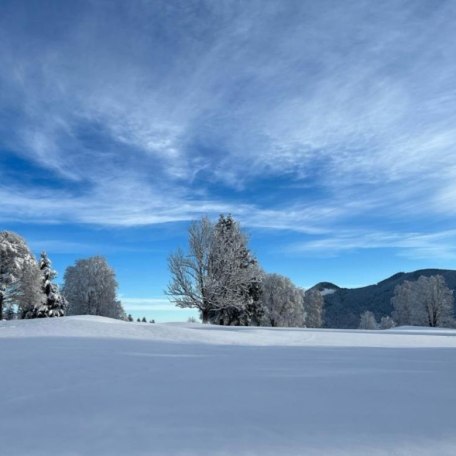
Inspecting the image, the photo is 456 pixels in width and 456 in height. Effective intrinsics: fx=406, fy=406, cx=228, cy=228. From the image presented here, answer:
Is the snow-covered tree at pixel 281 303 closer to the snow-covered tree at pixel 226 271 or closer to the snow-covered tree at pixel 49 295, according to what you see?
the snow-covered tree at pixel 226 271

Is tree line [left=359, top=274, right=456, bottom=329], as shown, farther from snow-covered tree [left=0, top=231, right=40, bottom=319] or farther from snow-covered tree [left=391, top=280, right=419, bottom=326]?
snow-covered tree [left=0, top=231, right=40, bottom=319]

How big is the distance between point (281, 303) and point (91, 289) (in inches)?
838

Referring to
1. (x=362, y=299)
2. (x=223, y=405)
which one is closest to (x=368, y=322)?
(x=362, y=299)

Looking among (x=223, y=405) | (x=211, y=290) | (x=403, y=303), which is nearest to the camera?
(x=223, y=405)

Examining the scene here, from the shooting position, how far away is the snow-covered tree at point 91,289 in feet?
136

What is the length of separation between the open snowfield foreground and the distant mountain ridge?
69.5 meters

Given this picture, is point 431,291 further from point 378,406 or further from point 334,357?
point 378,406

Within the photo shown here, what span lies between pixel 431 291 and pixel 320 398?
50182 mm

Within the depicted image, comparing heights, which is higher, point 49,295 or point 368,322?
point 49,295

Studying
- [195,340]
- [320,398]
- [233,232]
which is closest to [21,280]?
[233,232]

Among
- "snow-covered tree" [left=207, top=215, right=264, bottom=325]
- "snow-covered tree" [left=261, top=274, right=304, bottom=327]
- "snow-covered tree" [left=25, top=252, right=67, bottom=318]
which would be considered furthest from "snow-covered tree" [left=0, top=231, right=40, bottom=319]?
"snow-covered tree" [left=261, top=274, right=304, bottom=327]

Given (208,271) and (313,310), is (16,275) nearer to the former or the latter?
(208,271)

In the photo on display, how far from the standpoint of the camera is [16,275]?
1188 inches

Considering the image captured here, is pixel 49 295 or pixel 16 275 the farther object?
pixel 49 295
